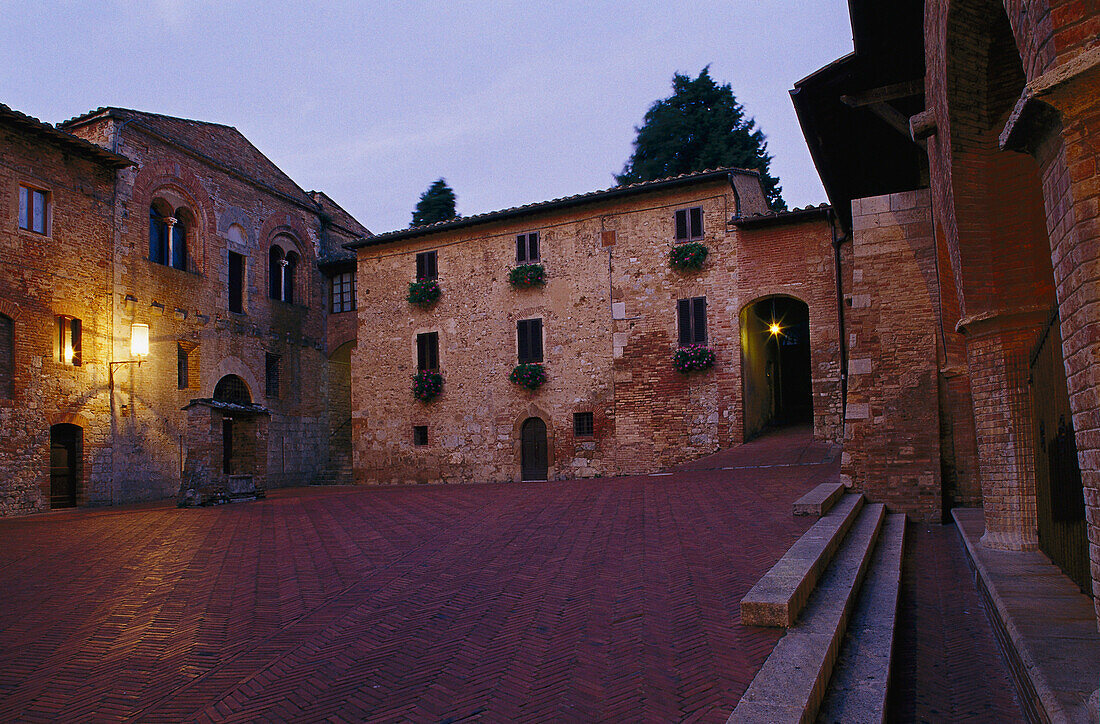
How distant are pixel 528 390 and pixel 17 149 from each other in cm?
1316

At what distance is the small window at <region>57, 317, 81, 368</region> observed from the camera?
49.6 ft

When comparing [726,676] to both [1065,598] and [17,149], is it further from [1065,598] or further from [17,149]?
[17,149]

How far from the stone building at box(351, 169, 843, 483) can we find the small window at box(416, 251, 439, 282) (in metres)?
0.05

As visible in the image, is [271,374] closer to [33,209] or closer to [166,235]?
[166,235]

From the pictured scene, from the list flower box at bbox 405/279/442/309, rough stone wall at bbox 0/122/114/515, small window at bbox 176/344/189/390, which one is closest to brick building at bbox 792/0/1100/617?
flower box at bbox 405/279/442/309

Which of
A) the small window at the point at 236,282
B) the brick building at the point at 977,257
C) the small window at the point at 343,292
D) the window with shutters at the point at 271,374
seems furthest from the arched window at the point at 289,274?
the brick building at the point at 977,257

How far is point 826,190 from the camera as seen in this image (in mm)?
11430

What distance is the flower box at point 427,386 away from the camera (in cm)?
2092

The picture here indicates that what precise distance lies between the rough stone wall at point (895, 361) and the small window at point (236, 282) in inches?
697

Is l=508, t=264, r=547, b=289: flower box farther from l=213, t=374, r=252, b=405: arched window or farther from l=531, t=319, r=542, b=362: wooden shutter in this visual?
l=213, t=374, r=252, b=405: arched window

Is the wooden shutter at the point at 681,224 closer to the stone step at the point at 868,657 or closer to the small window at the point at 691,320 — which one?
the small window at the point at 691,320

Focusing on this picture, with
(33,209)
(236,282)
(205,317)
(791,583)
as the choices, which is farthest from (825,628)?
(236,282)

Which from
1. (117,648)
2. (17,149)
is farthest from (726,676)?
(17,149)

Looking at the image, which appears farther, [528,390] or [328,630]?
[528,390]
